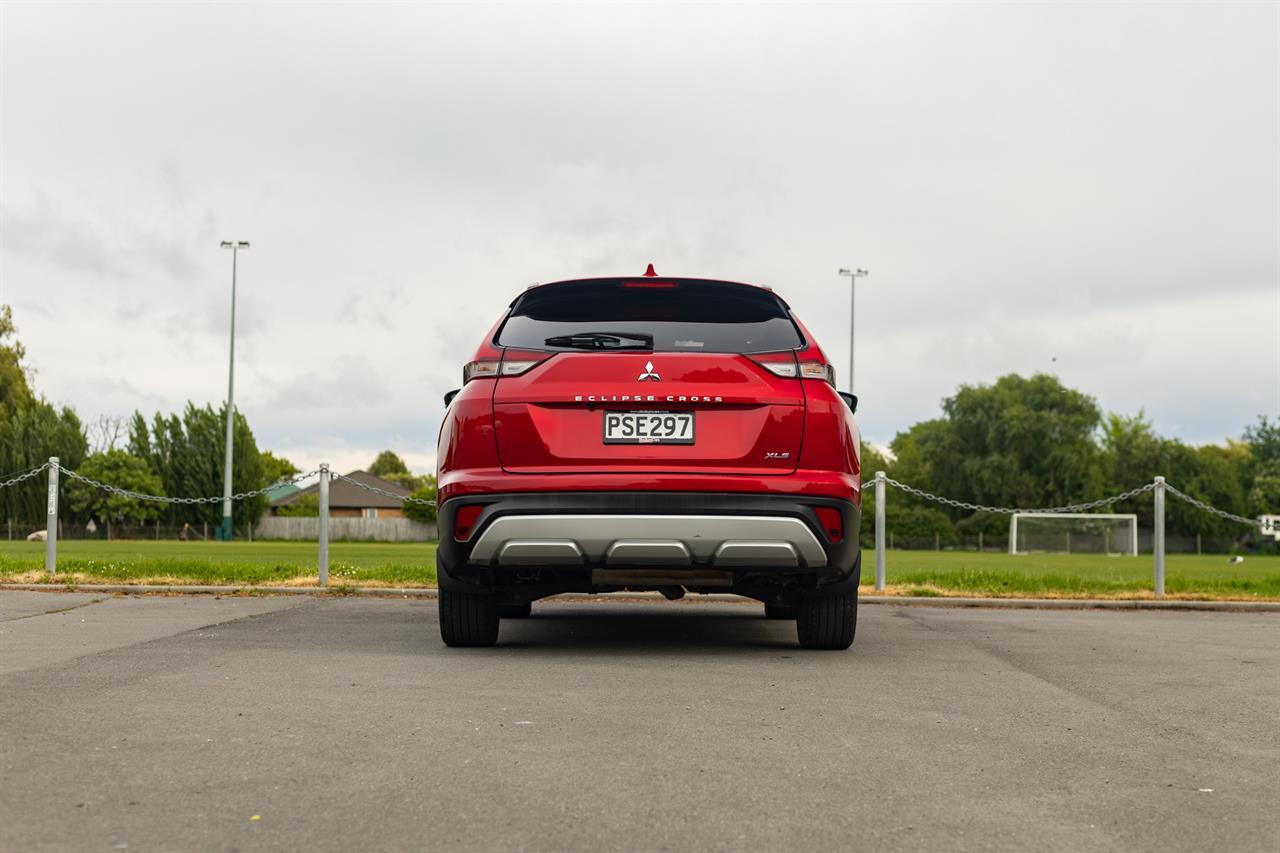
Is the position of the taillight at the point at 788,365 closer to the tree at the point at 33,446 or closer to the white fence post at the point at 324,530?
the white fence post at the point at 324,530

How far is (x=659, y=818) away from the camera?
3.38 meters

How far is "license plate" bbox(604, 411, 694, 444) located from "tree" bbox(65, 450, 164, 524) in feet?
223

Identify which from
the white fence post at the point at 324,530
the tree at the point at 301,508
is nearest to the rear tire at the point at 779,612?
the white fence post at the point at 324,530

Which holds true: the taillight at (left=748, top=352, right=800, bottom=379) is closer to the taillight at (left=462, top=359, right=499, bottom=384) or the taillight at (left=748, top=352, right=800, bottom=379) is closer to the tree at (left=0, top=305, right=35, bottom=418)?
the taillight at (left=462, top=359, right=499, bottom=384)

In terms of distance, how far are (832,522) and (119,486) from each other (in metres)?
71.3

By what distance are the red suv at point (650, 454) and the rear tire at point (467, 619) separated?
13.2 inches

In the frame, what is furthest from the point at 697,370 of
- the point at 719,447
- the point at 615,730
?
the point at 615,730

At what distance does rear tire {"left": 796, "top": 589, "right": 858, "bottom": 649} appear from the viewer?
23.6ft

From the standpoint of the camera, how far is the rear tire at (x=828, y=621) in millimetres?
7191

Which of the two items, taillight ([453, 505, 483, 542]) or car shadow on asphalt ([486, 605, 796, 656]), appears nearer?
taillight ([453, 505, 483, 542])

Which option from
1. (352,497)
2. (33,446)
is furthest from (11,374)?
(352,497)

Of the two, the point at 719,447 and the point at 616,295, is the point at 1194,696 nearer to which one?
the point at 719,447

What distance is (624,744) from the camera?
14.3 feet

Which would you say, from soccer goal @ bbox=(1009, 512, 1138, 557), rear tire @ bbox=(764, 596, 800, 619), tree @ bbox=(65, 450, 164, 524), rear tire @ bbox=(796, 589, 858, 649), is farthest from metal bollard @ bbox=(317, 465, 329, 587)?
tree @ bbox=(65, 450, 164, 524)
